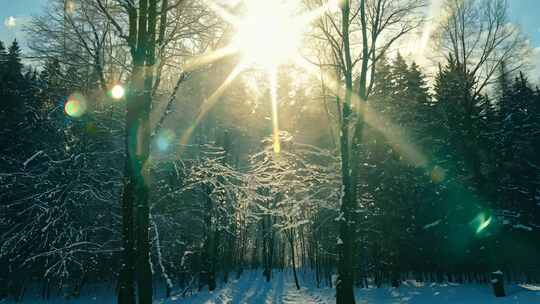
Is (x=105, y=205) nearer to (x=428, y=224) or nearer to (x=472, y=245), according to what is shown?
(x=428, y=224)

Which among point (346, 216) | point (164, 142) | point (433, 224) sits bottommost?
point (433, 224)

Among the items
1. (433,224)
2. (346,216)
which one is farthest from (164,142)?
(433,224)

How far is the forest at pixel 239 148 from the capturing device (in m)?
8.15

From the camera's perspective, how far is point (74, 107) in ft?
38.9

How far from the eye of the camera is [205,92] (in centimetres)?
1298

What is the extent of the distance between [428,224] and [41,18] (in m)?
23.2

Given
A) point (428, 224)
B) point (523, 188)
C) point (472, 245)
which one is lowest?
point (472, 245)

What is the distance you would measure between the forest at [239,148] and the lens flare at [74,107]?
48mm

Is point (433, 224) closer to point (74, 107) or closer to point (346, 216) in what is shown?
point (346, 216)

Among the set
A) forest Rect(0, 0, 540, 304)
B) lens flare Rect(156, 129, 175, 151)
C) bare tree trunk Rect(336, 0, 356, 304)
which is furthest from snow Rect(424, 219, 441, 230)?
lens flare Rect(156, 129, 175, 151)

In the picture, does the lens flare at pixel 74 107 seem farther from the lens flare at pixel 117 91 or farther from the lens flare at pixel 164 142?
the lens flare at pixel 164 142

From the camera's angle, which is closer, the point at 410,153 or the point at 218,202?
the point at 218,202

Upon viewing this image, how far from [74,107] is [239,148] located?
17.9 m

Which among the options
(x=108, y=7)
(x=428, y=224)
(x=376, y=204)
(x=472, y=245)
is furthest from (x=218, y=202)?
(x=472, y=245)
